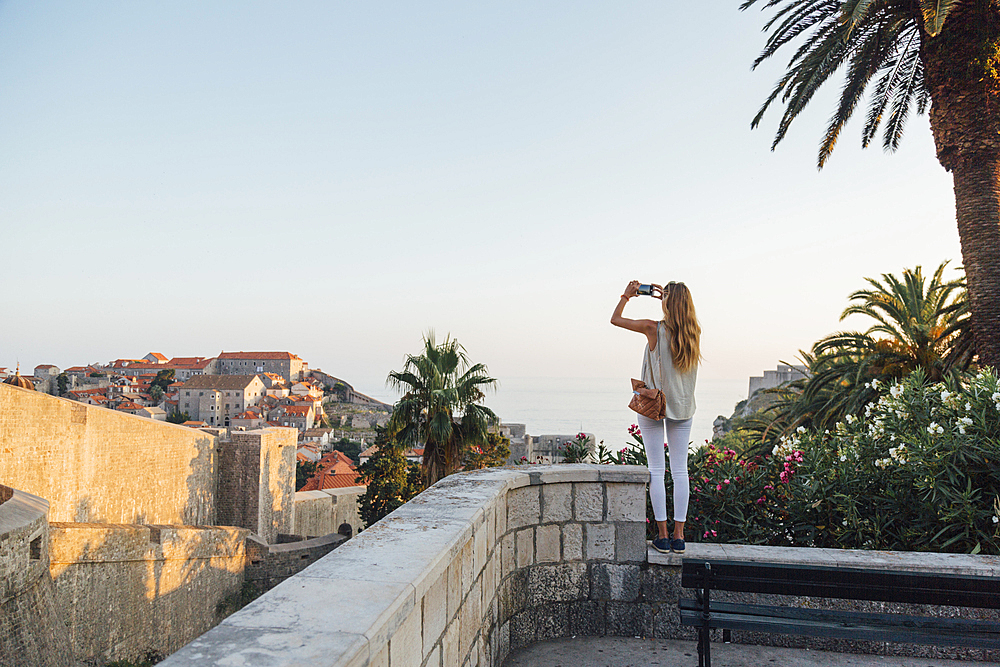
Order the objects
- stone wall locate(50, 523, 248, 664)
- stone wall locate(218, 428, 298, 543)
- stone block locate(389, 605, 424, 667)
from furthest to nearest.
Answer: stone wall locate(218, 428, 298, 543)
stone wall locate(50, 523, 248, 664)
stone block locate(389, 605, 424, 667)

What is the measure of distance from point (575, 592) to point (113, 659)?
15.2 m

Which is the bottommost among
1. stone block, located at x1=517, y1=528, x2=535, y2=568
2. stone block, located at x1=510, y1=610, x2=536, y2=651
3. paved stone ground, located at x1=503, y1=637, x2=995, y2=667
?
paved stone ground, located at x1=503, y1=637, x2=995, y2=667

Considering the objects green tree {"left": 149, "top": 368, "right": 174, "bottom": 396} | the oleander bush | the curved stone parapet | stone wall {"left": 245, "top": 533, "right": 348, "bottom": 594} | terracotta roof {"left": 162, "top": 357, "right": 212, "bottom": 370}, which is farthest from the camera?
terracotta roof {"left": 162, "top": 357, "right": 212, "bottom": 370}

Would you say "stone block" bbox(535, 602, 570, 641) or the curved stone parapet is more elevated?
the curved stone parapet

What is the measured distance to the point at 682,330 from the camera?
11.8 feet

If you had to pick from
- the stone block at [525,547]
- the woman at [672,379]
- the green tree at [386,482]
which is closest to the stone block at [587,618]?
the stone block at [525,547]

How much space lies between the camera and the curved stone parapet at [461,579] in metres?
1.38

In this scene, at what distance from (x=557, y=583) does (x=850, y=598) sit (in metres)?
1.60

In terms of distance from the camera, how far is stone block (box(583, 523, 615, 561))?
149 inches

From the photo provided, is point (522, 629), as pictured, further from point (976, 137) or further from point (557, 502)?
point (976, 137)

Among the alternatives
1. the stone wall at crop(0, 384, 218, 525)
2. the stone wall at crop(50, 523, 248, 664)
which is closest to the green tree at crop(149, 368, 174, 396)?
the stone wall at crop(0, 384, 218, 525)

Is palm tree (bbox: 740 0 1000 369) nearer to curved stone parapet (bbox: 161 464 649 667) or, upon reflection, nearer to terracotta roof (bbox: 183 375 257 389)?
curved stone parapet (bbox: 161 464 649 667)

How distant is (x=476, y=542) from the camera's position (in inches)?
108

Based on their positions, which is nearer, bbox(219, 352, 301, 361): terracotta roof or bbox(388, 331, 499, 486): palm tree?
bbox(388, 331, 499, 486): palm tree
